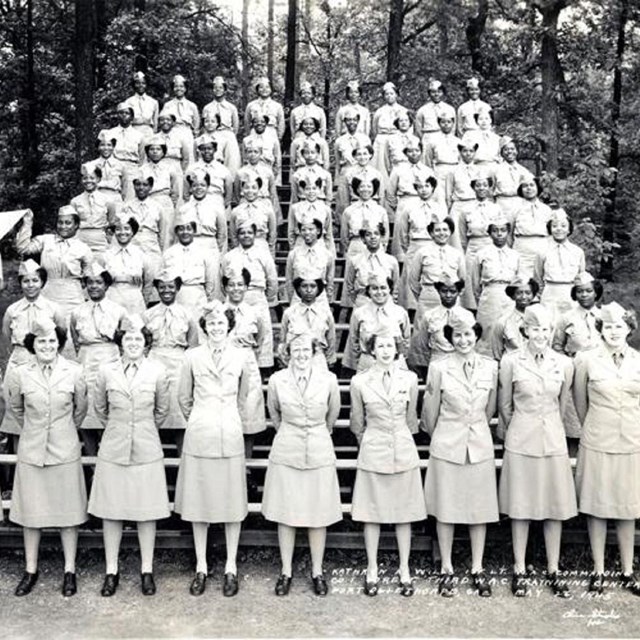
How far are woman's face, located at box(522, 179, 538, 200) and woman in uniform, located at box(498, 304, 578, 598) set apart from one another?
3512mm

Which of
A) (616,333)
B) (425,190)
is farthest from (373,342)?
(425,190)

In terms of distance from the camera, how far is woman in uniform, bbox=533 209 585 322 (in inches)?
325

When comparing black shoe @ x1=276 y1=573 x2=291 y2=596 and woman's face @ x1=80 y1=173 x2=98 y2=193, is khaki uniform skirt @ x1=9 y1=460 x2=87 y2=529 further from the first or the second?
woman's face @ x1=80 y1=173 x2=98 y2=193

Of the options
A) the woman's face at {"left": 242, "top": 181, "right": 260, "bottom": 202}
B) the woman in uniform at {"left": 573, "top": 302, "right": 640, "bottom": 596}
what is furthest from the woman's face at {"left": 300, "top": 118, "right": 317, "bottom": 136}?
the woman in uniform at {"left": 573, "top": 302, "right": 640, "bottom": 596}

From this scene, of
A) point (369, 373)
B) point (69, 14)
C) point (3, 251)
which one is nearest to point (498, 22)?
point (69, 14)

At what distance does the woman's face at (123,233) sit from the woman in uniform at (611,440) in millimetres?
4390

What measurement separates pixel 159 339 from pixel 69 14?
51.2ft

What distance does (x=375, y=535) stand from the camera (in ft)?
19.7

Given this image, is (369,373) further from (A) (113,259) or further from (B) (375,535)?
(A) (113,259)

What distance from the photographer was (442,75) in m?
19.6

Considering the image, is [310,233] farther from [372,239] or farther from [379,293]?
[379,293]

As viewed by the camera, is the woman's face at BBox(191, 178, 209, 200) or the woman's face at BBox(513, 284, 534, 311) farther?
the woman's face at BBox(191, 178, 209, 200)

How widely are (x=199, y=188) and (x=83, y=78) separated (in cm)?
726

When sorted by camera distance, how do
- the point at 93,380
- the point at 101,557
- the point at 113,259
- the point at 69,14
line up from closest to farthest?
1. the point at 101,557
2. the point at 93,380
3. the point at 113,259
4. the point at 69,14
